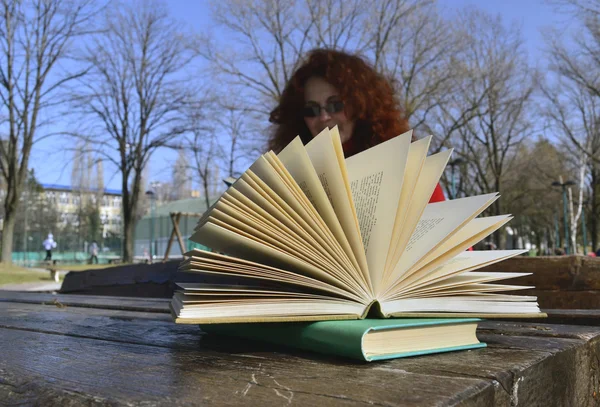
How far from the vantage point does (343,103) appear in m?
2.60

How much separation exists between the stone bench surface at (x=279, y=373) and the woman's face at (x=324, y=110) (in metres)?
1.67

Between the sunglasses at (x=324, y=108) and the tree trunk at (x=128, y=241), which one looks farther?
the tree trunk at (x=128, y=241)

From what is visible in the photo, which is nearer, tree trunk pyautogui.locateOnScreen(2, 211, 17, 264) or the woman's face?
the woman's face

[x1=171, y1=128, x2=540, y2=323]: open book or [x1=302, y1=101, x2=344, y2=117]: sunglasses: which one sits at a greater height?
[x1=302, y1=101, x2=344, y2=117]: sunglasses

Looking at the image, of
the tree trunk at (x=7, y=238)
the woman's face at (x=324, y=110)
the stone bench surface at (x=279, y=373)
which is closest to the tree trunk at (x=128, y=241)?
the tree trunk at (x=7, y=238)

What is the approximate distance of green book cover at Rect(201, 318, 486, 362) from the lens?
74 cm

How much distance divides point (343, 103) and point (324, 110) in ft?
0.33

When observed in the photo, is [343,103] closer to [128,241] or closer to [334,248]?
[334,248]

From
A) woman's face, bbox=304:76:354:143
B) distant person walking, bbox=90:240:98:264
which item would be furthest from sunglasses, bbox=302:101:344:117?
distant person walking, bbox=90:240:98:264

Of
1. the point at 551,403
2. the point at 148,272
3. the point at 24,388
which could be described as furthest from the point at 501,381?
the point at 148,272

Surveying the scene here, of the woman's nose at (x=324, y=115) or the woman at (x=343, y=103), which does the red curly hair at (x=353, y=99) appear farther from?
the woman's nose at (x=324, y=115)

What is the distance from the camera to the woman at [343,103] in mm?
2617

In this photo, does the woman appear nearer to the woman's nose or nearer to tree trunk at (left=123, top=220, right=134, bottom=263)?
the woman's nose

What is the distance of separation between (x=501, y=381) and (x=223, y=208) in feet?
1.56
